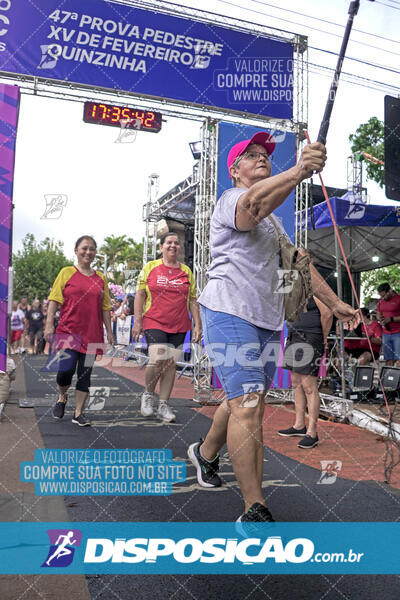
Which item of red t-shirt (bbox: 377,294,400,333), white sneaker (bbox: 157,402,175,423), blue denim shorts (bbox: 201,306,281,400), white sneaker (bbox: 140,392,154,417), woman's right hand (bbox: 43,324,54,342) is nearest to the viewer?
blue denim shorts (bbox: 201,306,281,400)

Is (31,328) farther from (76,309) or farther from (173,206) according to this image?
(76,309)

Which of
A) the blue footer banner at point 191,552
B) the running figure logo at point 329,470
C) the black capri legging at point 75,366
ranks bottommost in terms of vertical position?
the running figure logo at point 329,470

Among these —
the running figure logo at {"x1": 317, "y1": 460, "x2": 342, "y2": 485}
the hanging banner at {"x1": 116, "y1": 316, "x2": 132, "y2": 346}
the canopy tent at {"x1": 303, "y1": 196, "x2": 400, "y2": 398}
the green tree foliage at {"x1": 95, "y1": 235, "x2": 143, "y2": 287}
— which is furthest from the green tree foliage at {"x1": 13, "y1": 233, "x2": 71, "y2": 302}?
the running figure logo at {"x1": 317, "y1": 460, "x2": 342, "y2": 485}

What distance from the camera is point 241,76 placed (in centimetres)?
845

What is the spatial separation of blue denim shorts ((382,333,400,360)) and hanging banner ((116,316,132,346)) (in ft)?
26.3

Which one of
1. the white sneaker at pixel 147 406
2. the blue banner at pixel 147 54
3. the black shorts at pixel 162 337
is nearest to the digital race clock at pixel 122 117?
the blue banner at pixel 147 54

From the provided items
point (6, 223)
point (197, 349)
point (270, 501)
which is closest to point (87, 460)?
point (270, 501)

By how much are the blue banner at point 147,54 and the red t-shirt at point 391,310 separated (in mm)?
3410

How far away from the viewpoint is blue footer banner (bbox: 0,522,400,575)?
6.95 feet

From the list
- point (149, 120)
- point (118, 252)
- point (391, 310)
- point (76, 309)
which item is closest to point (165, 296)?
point (76, 309)

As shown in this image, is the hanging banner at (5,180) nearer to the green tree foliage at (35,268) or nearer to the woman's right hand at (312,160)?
the woman's right hand at (312,160)

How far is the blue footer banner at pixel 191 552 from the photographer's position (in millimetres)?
A: 2119

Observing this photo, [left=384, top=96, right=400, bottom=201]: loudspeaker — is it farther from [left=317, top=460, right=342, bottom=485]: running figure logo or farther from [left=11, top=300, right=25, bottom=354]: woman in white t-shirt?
[left=11, top=300, right=25, bottom=354]: woman in white t-shirt

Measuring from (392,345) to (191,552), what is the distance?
24.8 ft
